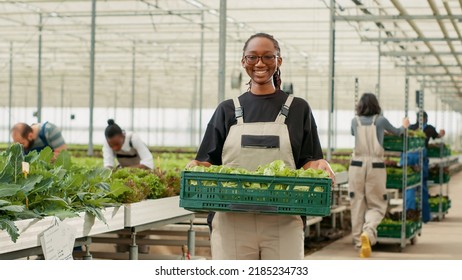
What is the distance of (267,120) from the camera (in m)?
2.80

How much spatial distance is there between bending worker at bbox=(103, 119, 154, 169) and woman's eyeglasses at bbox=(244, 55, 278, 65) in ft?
12.6

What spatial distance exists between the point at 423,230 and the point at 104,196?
618cm

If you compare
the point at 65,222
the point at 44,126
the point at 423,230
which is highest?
the point at 44,126

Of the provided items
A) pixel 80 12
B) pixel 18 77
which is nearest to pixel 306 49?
pixel 80 12

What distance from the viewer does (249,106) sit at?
Result: 2.82 meters

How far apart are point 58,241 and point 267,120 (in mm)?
1249

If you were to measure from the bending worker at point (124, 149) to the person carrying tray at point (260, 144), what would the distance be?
3.65 meters

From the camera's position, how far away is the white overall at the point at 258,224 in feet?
8.89

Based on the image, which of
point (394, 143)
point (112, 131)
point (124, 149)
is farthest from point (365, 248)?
point (112, 131)

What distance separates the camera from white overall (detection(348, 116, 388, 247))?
770cm

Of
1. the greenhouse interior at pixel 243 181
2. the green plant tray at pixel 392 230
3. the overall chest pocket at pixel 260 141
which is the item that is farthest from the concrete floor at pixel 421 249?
the overall chest pocket at pixel 260 141

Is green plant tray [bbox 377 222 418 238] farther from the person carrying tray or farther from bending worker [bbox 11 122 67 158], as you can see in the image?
the person carrying tray

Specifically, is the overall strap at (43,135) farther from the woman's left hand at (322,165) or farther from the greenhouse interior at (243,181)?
the woman's left hand at (322,165)

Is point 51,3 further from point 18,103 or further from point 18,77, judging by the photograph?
point 18,103
